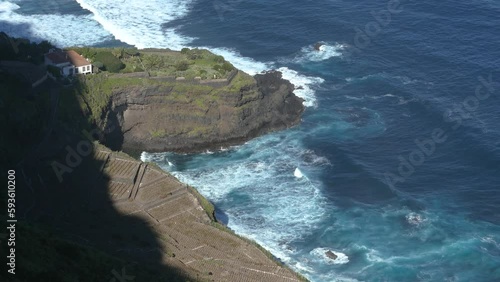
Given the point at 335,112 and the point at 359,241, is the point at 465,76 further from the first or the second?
the point at 359,241

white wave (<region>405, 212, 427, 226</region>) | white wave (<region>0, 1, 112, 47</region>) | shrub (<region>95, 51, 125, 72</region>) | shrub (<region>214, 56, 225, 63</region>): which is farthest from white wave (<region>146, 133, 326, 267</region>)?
white wave (<region>0, 1, 112, 47</region>)

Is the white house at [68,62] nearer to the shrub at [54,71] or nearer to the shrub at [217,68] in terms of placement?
the shrub at [54,71]

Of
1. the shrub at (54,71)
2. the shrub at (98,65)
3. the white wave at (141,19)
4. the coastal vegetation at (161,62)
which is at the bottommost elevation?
the white wave at (141,19)

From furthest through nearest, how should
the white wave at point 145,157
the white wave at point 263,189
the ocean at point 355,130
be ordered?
the white wave at point 145,157
the white wave at point 263,189
the ocean at point 355,130

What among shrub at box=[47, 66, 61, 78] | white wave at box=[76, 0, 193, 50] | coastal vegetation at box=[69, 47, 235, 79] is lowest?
white wave at box=[76, 0, 193, 50]

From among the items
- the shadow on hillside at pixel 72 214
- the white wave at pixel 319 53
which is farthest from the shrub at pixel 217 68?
the shadow on hillside at pixel 72 214

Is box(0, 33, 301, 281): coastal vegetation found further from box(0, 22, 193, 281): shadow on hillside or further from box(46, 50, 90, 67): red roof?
box(46, 50, 90, 67): red roof
